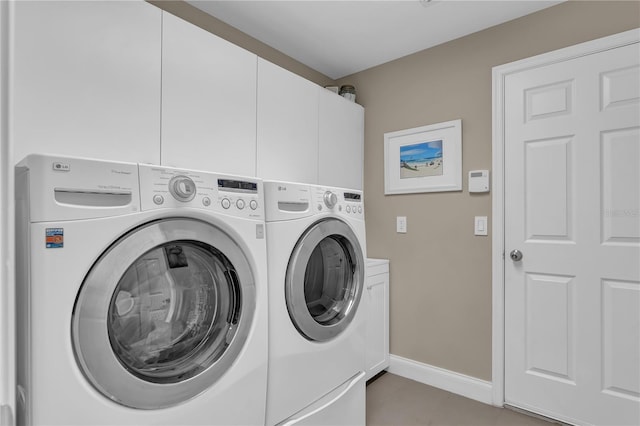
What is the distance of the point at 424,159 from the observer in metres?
2.52

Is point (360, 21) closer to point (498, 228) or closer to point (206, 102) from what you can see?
point (206, 102)

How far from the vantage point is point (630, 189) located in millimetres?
1791

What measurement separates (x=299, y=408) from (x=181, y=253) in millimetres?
845

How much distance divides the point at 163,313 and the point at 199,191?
16.4 inches

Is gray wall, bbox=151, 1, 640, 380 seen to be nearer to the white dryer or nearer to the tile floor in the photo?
the tile floor

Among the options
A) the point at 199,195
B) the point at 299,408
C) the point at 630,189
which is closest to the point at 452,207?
the point at 630,189

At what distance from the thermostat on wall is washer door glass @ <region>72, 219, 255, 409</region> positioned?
1.65 meters

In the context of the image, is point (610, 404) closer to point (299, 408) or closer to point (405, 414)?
point (405, 414)

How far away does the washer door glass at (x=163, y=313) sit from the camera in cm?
94

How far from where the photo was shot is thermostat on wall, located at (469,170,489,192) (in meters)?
2.23

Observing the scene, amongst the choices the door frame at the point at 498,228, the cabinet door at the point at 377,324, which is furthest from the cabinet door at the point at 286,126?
the door frame at the point at 498,228

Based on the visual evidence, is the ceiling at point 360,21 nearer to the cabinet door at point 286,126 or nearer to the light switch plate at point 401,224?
the cabinet door at point 286,126

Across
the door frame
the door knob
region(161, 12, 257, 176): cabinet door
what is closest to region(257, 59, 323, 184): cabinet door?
region(161, 12, 257, 176): cabinet door

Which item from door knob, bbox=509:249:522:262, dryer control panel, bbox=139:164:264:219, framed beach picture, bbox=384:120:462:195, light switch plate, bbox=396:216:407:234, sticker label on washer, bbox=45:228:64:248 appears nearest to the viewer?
sticker label on washer, bbox=45:228:64:248
